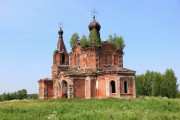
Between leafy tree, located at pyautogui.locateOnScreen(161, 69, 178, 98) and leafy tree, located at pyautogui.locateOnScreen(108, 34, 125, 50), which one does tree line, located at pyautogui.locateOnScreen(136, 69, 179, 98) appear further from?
leafy tree, located at pyautogui.locateOnScreen(108, 34, 125, 50)

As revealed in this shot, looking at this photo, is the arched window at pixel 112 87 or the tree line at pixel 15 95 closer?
the arched window at pixel 112 87

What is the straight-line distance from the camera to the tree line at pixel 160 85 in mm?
59938

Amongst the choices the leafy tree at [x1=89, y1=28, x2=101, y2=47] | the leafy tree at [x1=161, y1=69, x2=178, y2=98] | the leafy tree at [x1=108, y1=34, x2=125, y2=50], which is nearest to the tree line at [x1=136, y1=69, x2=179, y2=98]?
the leafy tree at [x1=161, y1=69, x2=178, y2=98]

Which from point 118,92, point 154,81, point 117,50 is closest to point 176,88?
point 154,81

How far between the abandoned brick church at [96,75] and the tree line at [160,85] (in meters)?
21.1

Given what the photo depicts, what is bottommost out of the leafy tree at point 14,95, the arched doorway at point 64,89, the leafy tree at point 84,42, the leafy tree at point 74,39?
the leafy tree at point 14,95

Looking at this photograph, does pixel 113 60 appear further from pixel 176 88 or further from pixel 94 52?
pixel 176 88

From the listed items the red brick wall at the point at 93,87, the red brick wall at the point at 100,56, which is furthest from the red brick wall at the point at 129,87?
the red brick wall at the point at 100,56

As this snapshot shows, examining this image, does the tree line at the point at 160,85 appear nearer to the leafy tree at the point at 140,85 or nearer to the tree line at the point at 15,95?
the leafy tree at the point at 140,85

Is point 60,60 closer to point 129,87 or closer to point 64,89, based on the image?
point 64,89

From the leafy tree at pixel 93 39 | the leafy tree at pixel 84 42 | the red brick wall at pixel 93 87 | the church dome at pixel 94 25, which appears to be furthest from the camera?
the church dome at pixel 94 25

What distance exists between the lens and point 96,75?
39062 millimetres

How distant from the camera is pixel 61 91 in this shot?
135 ft

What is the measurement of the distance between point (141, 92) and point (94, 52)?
88.8 feet
